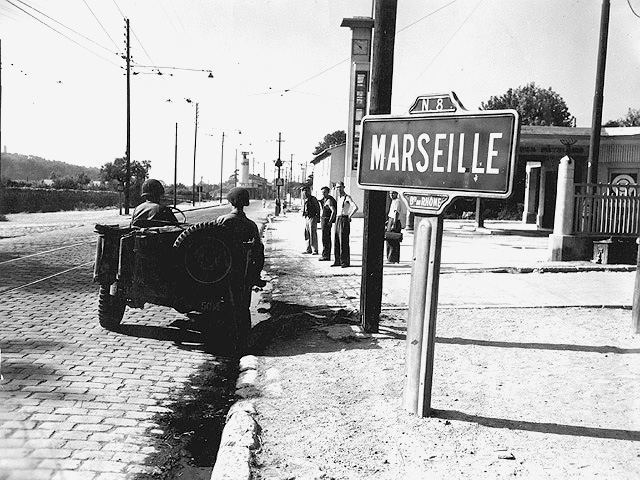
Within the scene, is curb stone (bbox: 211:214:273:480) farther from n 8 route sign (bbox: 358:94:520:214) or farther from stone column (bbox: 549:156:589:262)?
stone column (bbox: 549:156:589:262)

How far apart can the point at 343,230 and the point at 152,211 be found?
6.39 metres

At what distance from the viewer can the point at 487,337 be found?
279 inches

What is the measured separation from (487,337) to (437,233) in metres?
3.04

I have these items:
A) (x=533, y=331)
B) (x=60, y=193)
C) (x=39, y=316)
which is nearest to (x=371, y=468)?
(x=533, y=331)

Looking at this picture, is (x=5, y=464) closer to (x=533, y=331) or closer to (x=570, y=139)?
(x=533, y=331)

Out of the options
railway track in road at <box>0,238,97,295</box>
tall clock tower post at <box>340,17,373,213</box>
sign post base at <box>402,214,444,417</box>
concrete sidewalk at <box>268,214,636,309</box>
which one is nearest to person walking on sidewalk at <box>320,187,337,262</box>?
concrete sidewalk at <box>268,214,636,309</box>

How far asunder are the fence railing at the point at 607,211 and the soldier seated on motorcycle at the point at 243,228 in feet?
31.8

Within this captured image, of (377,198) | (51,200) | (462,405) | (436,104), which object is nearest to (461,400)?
(462,405)

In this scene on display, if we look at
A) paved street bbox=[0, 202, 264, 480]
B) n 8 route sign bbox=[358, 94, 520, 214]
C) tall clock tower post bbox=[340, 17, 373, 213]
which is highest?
tall clock tower post bbox=[340, 17, 373, 213]

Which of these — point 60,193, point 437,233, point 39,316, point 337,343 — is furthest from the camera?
point 60,193

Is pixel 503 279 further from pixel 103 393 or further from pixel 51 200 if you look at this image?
pixel 51 200

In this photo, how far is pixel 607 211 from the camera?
47.0 feet

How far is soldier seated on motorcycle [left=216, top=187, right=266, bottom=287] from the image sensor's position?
276 inches

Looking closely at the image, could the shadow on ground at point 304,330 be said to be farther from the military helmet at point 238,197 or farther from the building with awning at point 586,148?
the building with awning at point 586,148
